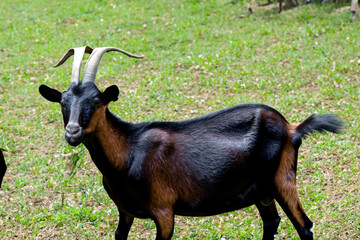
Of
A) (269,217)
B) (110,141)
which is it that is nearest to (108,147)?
(110,141)

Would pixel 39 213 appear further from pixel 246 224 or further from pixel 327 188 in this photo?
pixel 327 188

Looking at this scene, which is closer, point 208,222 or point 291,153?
point 291,153

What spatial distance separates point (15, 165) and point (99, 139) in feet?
13.4

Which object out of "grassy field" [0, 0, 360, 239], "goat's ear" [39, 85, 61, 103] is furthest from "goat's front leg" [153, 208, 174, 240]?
"grassy field" [0, 0, 360, 239]

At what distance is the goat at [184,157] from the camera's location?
4.32 meters

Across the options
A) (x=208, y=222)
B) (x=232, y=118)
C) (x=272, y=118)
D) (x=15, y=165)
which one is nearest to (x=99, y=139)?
(x=232, y=118)

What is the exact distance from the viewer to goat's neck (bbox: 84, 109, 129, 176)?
430 centimetres

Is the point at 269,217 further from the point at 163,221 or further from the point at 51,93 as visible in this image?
the point at 51,93

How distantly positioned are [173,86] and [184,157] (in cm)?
577

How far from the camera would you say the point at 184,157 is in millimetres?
4539

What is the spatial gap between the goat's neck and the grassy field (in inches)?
69.9

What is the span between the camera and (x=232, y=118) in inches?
183

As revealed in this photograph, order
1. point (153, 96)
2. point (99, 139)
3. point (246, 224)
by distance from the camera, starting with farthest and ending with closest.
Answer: point (153, 96), point (246, 224), point (99, 139)

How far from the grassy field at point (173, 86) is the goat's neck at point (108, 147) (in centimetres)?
177
